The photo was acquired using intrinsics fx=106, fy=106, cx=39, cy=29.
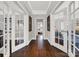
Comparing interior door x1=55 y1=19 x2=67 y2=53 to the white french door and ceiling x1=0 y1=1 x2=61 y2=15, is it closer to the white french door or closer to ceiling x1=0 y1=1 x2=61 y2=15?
the white french door

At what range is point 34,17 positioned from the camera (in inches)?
374

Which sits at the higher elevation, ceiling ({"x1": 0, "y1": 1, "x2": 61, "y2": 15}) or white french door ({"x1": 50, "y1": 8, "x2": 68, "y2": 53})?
ceiling ({"x1": 0, "y1": 1, "x2": 61, "y2": 15})

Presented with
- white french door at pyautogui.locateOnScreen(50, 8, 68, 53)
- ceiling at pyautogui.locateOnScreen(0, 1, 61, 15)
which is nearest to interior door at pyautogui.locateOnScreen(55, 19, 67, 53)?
white french door at pyautogui.locateOnScreen(50, 8, 68, 53)

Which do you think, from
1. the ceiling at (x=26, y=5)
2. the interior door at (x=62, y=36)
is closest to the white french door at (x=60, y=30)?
the interior door at (x=62, y=36)

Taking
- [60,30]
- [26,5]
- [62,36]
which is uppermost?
[26,5]

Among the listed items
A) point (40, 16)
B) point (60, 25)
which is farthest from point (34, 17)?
point (60, 25)

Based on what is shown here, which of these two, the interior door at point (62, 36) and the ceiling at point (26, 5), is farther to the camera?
the interior door at point (62, 36)

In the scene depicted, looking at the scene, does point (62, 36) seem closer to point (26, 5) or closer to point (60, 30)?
point (60, 30)

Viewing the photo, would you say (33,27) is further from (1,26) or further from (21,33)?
(1,26)

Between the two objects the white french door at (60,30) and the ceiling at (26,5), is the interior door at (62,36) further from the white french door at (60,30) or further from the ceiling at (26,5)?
the ceiling at (26,5)

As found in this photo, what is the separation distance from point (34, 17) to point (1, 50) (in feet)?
21.5

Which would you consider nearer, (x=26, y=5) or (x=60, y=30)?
(x=26, y=5)

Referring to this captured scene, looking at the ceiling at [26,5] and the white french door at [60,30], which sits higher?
the ceiling at [26,5]

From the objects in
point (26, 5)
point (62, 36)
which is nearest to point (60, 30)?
point (62, 36)
